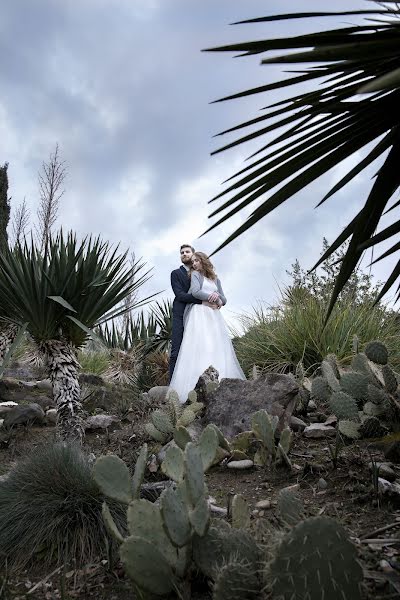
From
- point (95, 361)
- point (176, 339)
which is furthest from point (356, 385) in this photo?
point (95, 361)

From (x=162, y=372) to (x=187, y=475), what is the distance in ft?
26.2

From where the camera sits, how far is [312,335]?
23.5 feet

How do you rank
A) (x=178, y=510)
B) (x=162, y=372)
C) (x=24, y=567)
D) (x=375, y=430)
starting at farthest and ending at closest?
1. (x=162, y=372)
2. (x=375, y=430)
3. (x=24, y=567)
4. (x=178, y=510)

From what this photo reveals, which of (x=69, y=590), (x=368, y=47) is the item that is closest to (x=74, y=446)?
(x=69, y=590)

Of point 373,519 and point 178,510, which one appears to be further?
point 373,519

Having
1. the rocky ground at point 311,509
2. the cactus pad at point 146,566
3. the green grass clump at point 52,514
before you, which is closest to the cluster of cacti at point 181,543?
the cactus pad at point 146,566

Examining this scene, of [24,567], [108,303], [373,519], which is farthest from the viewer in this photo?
[108,303]

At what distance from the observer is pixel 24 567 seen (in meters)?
2.45

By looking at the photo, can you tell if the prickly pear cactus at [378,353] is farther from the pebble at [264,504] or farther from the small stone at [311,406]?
the small stone at [311,406]

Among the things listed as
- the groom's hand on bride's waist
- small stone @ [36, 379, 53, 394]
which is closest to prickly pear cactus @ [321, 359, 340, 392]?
the groom's hand on bride's waist

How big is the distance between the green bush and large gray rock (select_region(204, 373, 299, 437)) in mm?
2885

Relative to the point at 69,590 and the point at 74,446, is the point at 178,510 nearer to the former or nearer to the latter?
the point at 69,590

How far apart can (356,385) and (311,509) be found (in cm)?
101

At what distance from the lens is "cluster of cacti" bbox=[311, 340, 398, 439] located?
2814mm
